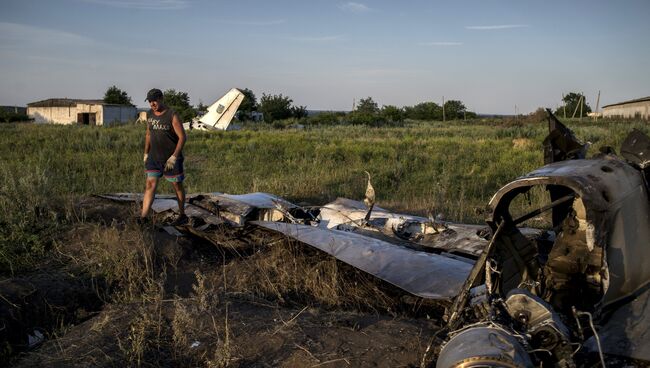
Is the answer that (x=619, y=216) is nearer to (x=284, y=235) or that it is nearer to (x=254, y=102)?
(x=284, y=235)

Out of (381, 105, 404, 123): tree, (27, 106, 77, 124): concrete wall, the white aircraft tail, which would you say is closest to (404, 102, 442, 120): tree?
(381, 105, 404, 123): tree

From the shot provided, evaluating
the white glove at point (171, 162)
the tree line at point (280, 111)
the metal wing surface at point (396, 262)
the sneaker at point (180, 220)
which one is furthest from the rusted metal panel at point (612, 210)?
the tree line at point (280, 111)

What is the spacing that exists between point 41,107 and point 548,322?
63406 millimetres

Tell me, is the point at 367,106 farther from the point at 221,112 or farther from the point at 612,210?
the point at 612,210

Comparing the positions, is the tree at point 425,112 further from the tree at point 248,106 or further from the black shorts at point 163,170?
the black shorts at point 163,170

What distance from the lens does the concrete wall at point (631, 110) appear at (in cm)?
4908

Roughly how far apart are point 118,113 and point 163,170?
154 ft

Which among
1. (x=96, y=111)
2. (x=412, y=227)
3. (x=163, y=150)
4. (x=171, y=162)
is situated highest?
(x=96, y=111)

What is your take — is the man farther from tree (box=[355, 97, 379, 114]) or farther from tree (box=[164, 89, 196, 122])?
tree (box=[355, 97, 379, 114])

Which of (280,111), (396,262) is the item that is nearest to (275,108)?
(280,111)

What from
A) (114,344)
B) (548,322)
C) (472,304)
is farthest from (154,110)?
(548,322)

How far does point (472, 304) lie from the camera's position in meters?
3.34

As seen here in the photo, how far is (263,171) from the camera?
15.9 m

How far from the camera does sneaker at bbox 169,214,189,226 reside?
751 centimetres
